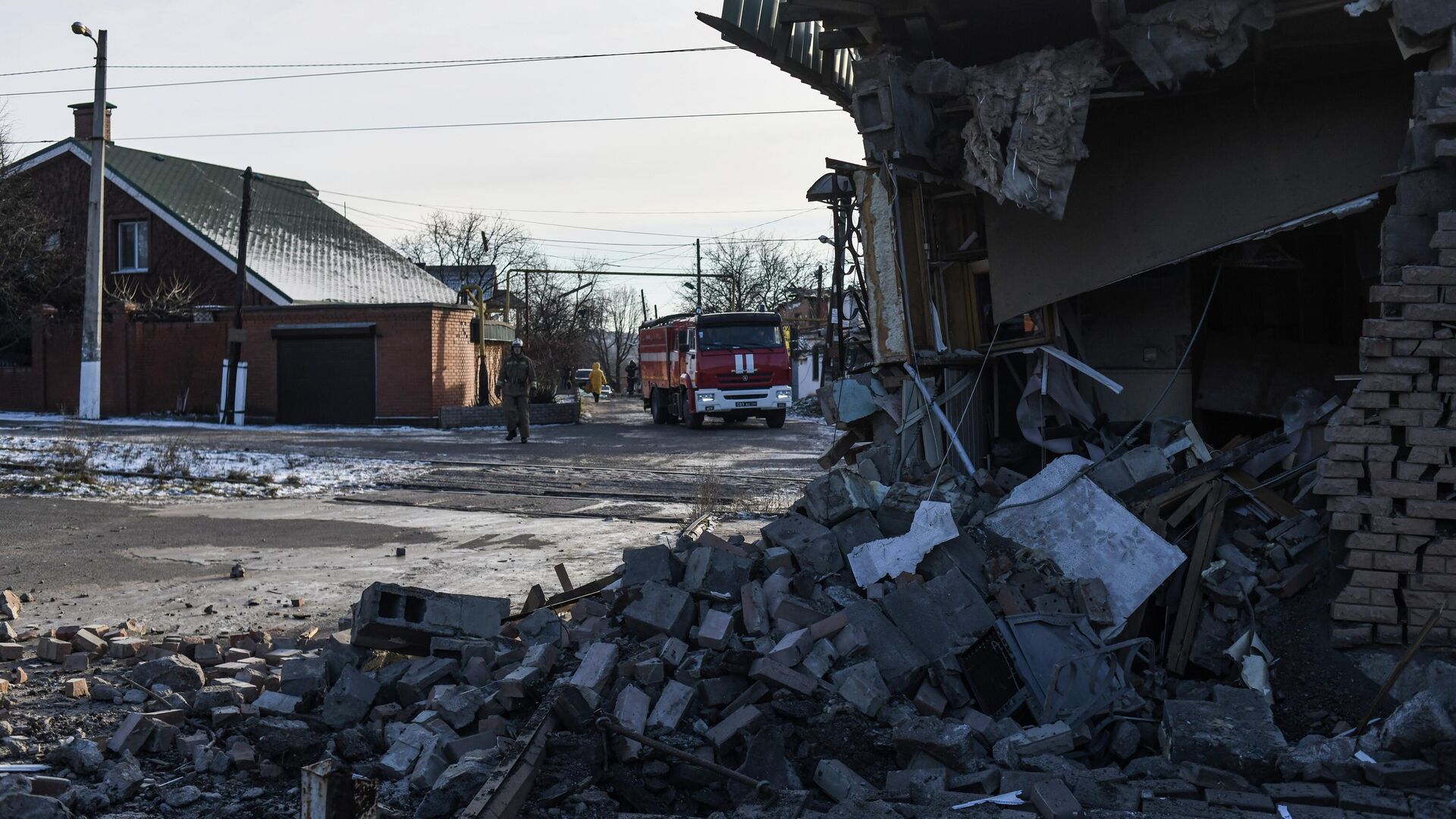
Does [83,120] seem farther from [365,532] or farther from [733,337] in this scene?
[365,532]

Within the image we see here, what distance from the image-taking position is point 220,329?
29594 millimetres

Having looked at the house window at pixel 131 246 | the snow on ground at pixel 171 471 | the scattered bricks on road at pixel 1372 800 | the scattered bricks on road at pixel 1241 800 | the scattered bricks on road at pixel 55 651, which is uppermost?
the house window at pixel 131 246

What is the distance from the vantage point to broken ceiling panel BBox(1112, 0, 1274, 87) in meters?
6.84

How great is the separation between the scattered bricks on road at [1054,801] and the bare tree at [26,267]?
32.8 meters

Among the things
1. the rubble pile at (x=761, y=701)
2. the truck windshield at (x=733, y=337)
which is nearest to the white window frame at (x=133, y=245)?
the truck windshield at (x=733, y=337)

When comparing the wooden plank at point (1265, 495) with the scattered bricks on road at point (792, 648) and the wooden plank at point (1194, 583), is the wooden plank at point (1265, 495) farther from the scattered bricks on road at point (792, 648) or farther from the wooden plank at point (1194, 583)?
the scattered bricks on road at point (792, 648)

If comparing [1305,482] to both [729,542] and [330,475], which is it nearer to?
[729,542]

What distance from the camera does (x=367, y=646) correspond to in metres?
6.22

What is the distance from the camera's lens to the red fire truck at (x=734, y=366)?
1005 inches

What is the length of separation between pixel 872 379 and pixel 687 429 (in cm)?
1742

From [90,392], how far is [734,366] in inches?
586

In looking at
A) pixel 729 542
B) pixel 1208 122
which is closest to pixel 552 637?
pixel 729 542

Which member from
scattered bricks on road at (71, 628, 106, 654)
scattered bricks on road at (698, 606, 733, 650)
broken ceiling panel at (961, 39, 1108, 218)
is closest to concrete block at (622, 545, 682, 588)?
scattered bricks on road at (698, 606, 733, 650)

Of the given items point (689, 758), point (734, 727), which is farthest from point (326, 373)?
point (689, 758)
